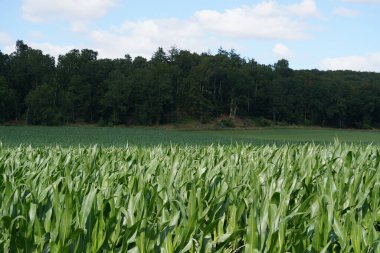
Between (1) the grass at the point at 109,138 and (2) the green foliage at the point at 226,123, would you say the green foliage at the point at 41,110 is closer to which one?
(1) the grass at the point at 109,138

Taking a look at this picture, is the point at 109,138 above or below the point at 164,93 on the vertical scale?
below

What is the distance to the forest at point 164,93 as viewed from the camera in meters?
81.5

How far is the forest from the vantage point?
8150 centimetres

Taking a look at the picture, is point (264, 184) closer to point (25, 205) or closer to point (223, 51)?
point (25, 205)

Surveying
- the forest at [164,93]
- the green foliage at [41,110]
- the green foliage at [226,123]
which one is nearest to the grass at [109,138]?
the green foliage at [41,110]

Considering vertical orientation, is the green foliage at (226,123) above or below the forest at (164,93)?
below

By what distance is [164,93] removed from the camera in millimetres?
88500

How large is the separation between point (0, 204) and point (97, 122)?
84.6 m

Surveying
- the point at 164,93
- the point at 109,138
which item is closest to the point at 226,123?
the point at 164,93

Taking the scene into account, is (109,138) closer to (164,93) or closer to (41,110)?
(41,110)

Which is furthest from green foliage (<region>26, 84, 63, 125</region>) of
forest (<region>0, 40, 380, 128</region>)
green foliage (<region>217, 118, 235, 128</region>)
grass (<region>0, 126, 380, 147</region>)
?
green foliage (<region>217, 118, 235, 128</region>)

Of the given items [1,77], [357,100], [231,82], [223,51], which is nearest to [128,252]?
[1,77]

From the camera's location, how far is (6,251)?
1.83 m

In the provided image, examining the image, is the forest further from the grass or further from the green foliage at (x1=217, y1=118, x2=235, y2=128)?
the grass
